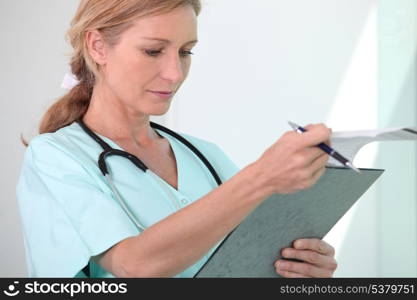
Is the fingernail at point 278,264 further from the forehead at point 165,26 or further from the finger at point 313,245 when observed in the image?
the forehead at point 165,26

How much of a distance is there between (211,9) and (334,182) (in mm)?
2038

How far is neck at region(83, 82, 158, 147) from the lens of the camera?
1.34 metres

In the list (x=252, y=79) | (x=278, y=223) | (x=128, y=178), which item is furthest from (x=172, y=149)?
(x=252, y=79)

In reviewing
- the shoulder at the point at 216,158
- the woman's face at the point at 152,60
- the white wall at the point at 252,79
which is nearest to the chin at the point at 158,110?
the woman's face at the point at 152,60

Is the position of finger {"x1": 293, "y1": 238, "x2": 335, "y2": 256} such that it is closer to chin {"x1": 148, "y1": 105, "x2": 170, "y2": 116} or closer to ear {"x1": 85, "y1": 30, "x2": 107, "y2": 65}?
chin {"x1": 148, "y1": 105, "x2": 170, "y2": 116}

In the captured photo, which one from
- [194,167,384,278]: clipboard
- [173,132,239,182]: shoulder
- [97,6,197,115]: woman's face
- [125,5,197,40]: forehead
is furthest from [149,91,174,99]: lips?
[194,167,384,278]: clipboard

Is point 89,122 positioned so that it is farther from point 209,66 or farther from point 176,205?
point 209,66

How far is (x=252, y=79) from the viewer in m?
2.92

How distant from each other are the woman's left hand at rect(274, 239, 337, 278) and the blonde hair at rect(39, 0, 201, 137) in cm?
47

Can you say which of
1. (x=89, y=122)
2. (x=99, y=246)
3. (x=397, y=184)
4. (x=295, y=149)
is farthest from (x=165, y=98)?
(x=397, y=184)

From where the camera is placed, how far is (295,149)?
87cm

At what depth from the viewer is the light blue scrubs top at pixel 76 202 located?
112 centimetres

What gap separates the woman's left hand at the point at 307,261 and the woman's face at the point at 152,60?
14.0 inches

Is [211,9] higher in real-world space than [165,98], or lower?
higher
